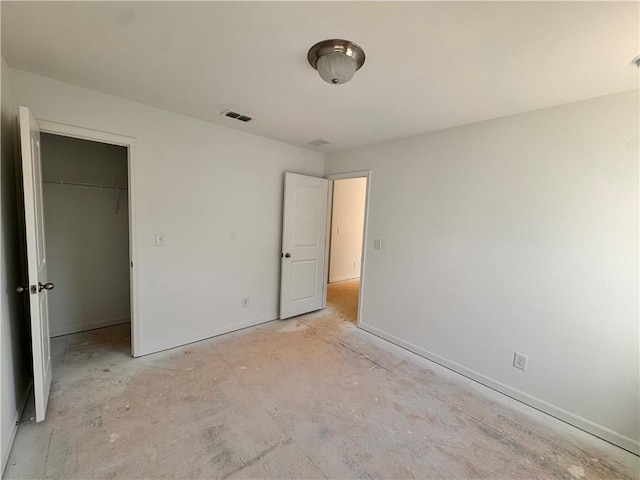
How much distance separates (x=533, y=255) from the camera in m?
2.22

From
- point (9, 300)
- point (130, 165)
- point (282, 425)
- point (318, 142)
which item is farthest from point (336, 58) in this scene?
point (9, 300)

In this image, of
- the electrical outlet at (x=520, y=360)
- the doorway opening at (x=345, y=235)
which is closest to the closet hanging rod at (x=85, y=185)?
the doorway opening at (x=345, y=235)

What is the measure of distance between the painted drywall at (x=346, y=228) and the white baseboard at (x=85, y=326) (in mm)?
3622

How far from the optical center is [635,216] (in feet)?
5.97

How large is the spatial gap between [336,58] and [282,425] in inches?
90.7

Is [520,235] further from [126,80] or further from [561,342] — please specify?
[126,80]

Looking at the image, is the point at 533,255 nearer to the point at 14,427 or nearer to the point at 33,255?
the point at 33,255

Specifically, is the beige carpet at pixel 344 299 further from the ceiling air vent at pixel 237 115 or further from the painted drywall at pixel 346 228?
the ceiling air vent at pixel 237 115

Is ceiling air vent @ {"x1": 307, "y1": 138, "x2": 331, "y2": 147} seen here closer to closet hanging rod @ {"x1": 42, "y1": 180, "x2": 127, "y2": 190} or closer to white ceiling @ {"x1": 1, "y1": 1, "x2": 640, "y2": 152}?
white ceiling @ {"x1": 1, "y1": 1, "x2": 640, "y2": 152}

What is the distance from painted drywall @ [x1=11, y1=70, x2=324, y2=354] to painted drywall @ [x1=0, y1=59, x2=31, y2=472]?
11.9 inches

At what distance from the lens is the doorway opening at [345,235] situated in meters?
5.68

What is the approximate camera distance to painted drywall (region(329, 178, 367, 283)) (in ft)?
18.9

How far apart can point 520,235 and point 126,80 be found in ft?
10.7

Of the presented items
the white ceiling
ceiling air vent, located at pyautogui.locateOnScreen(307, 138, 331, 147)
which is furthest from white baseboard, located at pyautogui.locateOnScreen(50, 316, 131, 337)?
ceiling air vent, located at pyautogui.locateOnScreen(307, 138, 331, 147)
